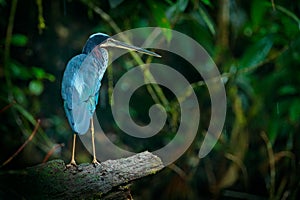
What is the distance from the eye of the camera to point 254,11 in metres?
1.85

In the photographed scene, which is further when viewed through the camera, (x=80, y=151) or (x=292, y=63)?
(x=292, y=63)

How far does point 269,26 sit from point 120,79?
799 mm

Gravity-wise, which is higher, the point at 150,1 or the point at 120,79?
the point at 150,1

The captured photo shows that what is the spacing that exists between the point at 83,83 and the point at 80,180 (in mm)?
175

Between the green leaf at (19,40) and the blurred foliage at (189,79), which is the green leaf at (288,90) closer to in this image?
the blurred foliage at (189,79)

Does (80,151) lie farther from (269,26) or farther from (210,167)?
(210,167)

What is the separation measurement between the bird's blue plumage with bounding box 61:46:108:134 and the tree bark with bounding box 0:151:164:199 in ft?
0.32

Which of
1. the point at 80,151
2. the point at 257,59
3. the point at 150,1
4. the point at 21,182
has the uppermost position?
the point at 150,1

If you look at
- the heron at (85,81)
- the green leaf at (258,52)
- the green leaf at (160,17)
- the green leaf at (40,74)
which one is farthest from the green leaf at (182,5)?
the heron at (85,81)

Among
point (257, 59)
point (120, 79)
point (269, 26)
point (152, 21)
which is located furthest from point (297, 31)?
point (120, 79)

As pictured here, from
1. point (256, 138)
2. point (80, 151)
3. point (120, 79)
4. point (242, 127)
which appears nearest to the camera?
point (80, 151)

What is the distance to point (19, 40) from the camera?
190 cm

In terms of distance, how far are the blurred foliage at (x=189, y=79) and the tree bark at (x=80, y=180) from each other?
1.12ft

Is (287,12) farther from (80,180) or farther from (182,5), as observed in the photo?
(80,180)
